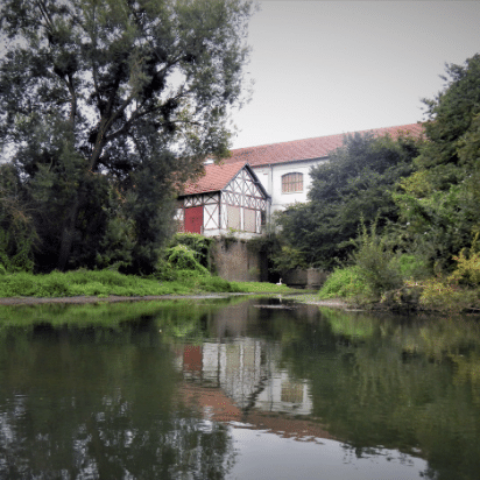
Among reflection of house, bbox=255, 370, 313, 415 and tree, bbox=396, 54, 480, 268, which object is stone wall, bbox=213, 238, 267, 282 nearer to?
tree, bbox=396, 54, 480, 268

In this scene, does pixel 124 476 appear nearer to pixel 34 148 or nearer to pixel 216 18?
pixel 34 148

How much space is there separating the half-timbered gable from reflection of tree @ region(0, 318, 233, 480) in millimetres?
33096

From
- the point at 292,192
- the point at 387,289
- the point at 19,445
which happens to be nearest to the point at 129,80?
the point at 387,289

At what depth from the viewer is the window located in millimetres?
43781

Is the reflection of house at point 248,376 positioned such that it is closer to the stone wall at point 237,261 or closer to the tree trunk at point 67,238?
the tree trunk at point 67,238

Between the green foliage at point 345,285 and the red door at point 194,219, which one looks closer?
the green foliage at point 345,285

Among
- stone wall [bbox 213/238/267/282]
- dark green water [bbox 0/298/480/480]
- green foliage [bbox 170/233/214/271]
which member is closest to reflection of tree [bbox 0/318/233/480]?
dark green water [bbox 0/298/480/480]

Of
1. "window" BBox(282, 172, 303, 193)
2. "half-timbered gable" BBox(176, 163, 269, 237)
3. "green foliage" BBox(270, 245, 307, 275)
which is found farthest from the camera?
"window" BBox(282, 172, 303, 193)

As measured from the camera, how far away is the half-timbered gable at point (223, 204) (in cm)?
3806

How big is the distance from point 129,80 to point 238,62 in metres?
5.03

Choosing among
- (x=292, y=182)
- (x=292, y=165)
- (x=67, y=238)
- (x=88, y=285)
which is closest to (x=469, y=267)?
(x=88, y=285)

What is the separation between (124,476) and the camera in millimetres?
2084

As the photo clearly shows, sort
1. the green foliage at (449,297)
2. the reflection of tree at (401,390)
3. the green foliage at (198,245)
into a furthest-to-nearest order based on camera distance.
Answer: the green foliage at (198,245), the green foliage at (449,297), the reflection of tree at (401,390)

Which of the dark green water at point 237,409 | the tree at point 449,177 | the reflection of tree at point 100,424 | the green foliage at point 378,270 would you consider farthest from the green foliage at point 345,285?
the reflection of tree at point 100,424
